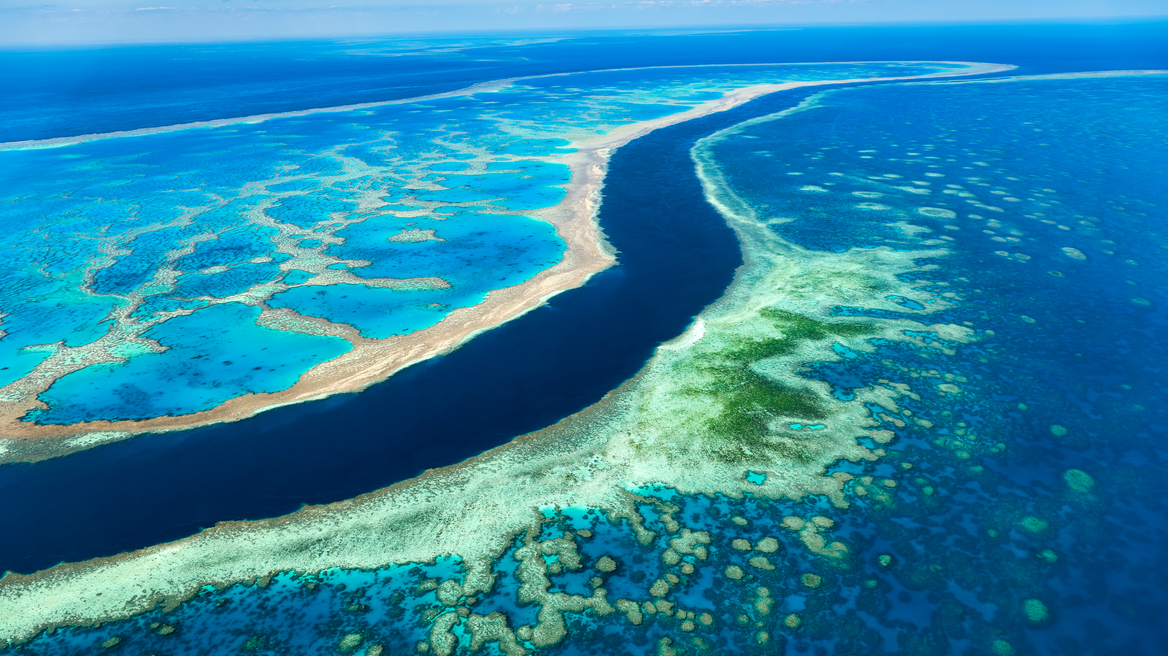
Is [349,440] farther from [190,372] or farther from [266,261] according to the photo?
[266,261]

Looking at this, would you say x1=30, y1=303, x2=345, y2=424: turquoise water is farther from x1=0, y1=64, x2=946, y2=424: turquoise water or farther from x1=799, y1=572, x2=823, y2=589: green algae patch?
x1=799, y1=572, x2=823, y2=589: green algae patch

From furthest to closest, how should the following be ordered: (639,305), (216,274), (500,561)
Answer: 1. (216,274)
2. (639,305)
3. (500,561)

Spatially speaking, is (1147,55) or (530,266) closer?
(530,266)

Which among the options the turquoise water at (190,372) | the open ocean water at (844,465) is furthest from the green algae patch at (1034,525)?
the turquoise water at (190,372)

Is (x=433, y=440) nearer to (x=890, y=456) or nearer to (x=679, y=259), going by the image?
(x=890, y=456)

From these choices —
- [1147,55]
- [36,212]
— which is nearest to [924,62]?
[1147,55]

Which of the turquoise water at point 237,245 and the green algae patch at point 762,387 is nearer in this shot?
the green algae patch at point 762,387

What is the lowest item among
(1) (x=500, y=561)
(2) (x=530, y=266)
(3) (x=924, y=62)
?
(1) (x=500, y=561)

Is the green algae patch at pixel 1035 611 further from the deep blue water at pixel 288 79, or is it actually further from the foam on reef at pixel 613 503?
the deep blue water at pixel 288 79
